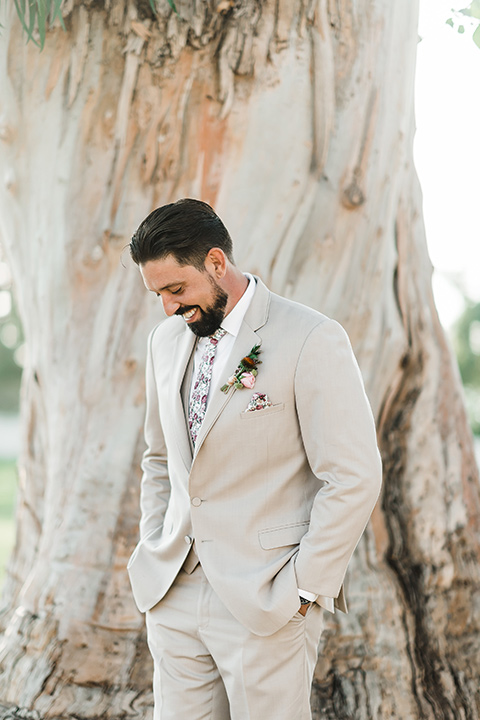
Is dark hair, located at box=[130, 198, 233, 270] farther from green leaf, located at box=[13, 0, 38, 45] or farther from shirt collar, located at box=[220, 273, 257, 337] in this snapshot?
green leaf, located at box=[13, 0, 38, 45]

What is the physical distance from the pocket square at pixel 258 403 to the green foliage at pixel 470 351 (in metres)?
18.2

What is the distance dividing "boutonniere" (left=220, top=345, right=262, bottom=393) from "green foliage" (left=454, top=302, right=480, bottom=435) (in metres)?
18.2

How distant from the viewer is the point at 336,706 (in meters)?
3.11

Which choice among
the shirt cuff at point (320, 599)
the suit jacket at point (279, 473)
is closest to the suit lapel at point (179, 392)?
the suit jacket at point (279, 473)

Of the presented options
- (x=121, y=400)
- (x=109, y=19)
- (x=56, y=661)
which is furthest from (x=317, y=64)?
(x=56, y=661)

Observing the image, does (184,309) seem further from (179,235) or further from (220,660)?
(220,660)

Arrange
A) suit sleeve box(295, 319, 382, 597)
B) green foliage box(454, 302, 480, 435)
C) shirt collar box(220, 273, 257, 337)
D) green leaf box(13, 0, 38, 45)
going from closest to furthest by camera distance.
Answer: suit sleeve box(295, 319, 382, 597) → shirt collar box(220, 273, 257, 337) → green leaf box(13, 0, 38, 45) → green foliage box(454, 302, 480, 435)

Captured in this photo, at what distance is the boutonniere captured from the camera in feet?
6.69

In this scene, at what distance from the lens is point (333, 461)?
196 centimetres

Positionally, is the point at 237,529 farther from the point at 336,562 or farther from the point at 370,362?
the point at 370,362

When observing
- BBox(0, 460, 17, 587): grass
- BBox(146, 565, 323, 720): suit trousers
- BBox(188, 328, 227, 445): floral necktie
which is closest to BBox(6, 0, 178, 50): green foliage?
BBox(188, 328, 227, 445): floral necktie

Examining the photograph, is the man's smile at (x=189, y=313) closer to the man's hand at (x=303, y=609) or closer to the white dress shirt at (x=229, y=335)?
the white dress shirt at (x=229, y=335)

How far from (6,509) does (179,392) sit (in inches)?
388

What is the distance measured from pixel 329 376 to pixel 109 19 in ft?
6.96
